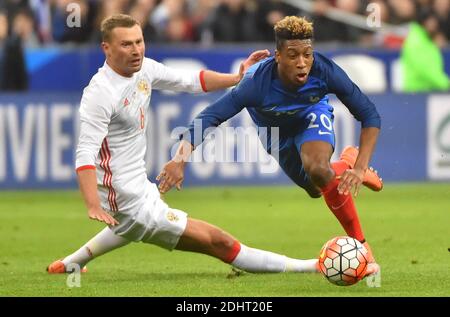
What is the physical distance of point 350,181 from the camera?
8.84 m

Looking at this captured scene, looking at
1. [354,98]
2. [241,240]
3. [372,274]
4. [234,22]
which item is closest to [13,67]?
[234,22]

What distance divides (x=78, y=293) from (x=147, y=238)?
0.83 m

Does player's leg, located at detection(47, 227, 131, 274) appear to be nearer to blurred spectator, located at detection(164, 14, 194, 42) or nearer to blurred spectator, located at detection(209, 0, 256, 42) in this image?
blurred spectator, located at detection(164, 14, 194, 42)

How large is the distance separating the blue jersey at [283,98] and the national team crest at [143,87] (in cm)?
48

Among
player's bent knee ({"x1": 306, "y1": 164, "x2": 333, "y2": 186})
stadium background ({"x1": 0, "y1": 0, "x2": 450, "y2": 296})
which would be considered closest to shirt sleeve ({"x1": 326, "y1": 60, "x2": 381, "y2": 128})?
player's bent knee ({"x1": 306, "y1": 164, "x2": 333, "y2": 186})

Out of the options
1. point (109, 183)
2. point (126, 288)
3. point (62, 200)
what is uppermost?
point (109, 183)

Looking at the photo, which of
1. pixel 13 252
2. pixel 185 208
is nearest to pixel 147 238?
pixel 13 252

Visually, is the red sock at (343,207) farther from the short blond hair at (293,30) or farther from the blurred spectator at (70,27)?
the blurred spectator at (70,27)

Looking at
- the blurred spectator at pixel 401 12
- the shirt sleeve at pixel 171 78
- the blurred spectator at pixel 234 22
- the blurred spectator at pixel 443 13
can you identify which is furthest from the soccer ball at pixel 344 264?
the blurred spectator at pixel 443 13

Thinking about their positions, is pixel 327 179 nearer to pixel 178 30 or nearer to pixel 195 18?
pixel 178 30

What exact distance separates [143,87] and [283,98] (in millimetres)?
1038

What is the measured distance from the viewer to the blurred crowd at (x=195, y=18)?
1973 cm

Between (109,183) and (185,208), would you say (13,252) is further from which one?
(185,208)

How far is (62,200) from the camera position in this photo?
16.5 m
